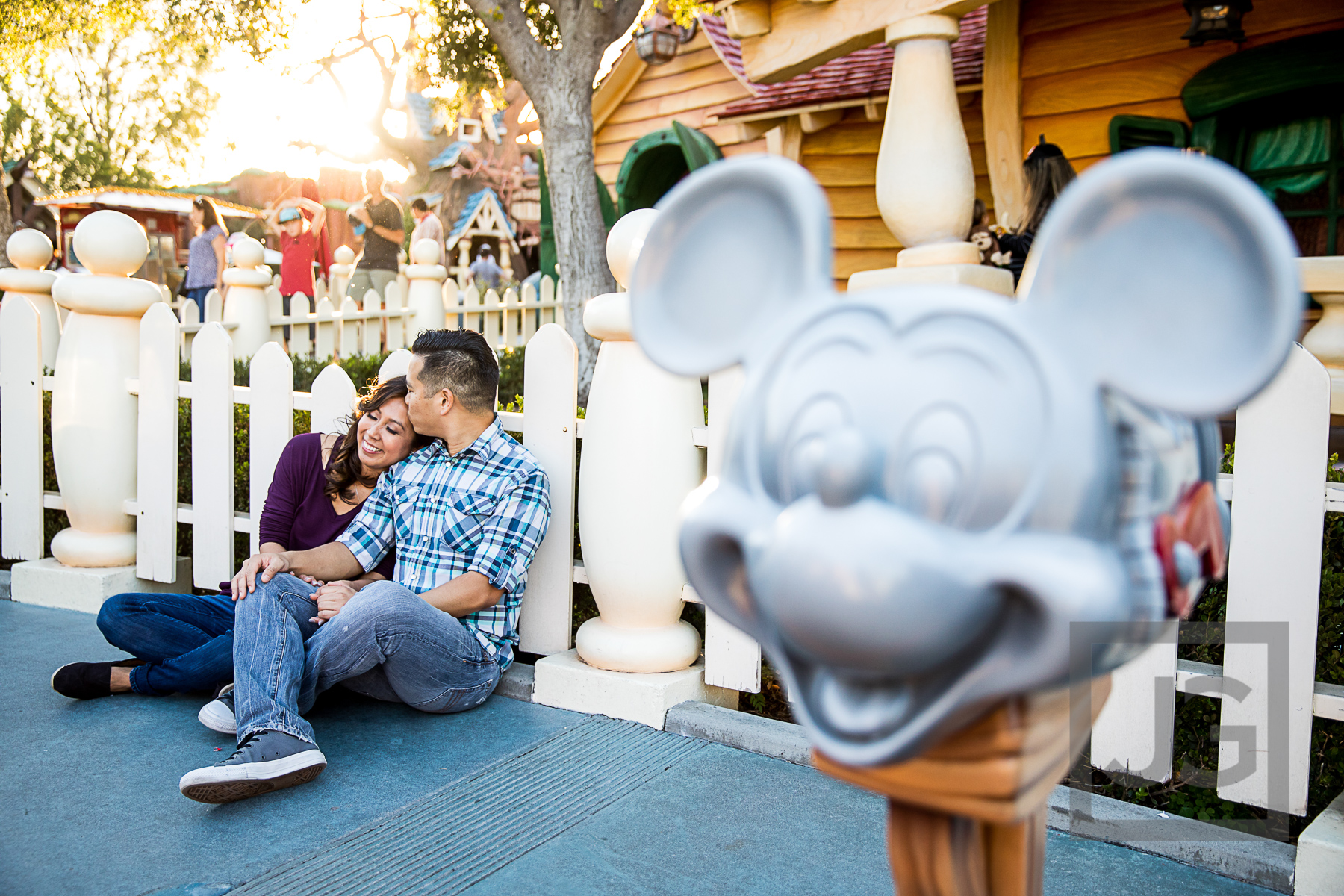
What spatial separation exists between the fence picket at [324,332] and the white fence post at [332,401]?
Answer: 4.80 m

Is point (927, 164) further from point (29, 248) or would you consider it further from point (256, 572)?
point (29, 248)

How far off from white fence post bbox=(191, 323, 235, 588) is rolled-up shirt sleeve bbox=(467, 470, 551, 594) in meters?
1.37

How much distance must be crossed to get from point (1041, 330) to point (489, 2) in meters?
6.13

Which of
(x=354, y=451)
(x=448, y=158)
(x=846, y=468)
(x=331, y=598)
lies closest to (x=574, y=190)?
(x=354, y=451)

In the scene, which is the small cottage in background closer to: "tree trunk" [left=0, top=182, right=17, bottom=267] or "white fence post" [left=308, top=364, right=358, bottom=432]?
"tree trunk" [left=0, top=182, right=17, bottom=267]

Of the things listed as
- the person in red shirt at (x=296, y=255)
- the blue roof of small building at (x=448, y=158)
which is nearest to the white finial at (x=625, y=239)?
the person in red shirt at (x=296, y=255)

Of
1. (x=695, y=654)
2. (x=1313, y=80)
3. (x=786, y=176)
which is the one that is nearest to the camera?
(x=786, y=176)

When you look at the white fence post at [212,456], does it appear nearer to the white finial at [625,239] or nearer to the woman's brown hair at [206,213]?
the white finial at [625,239]

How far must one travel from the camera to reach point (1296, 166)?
5.52m

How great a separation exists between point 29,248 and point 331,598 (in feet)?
11.4

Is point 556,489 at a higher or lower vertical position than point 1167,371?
lower

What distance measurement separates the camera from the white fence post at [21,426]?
13.7 ft

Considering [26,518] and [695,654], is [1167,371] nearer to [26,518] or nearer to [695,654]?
[695,654]

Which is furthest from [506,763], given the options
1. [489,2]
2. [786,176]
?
[489,2]
